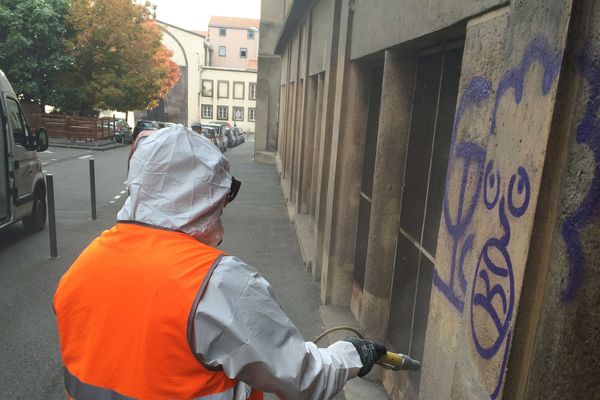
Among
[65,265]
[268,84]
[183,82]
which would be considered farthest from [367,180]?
[183,82]

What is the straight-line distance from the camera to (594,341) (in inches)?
59.4

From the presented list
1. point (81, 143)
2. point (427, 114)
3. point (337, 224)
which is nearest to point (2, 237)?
point (337, 224)

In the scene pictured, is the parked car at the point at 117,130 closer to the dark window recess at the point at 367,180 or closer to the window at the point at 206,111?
the dark window recess at the point at 367,180

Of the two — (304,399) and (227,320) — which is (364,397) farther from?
(227,320)

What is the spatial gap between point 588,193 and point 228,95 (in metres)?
60.6

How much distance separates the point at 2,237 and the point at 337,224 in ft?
20.9

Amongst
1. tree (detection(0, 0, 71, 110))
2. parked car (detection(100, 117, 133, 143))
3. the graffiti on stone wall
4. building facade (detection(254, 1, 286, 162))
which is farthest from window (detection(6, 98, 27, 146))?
parked car (detection(100, 117, 133, 143))

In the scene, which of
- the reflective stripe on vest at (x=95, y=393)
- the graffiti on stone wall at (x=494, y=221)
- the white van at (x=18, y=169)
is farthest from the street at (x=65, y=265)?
the graffiti on stone wall at (x=494, y=221)

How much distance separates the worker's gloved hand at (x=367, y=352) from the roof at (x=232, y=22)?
3040 inches

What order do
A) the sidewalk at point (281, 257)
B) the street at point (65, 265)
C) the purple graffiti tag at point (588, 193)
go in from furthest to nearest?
the sidewalk at point (281, 257) → the street at point (65, 265) → the purple graffiti tag at point (588, 193)

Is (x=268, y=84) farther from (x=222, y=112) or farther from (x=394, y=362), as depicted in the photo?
(x=222, y=112)

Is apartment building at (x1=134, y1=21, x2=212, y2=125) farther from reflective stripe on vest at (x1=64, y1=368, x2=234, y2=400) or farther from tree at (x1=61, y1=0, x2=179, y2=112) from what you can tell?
reflective stripe on vest at (x1=64, y1=368, x2=234, y2=400)

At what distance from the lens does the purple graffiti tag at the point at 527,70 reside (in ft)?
4.96

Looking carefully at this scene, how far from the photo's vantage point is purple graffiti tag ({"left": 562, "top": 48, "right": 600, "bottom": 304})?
1.38 meters
